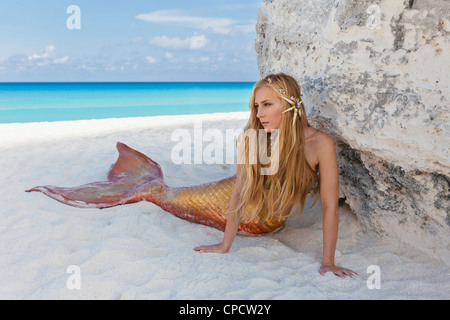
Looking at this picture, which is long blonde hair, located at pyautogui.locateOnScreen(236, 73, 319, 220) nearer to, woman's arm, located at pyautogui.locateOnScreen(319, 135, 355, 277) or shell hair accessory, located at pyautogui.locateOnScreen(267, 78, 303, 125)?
shell hair accessory, located at pyautogui.locateOnScreen(267, 78, 303, 125)

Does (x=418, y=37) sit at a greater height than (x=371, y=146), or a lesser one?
greater

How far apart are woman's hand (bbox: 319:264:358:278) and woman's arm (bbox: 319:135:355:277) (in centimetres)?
2

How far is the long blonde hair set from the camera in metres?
2.44

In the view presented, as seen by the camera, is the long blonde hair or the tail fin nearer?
the long blonde hair

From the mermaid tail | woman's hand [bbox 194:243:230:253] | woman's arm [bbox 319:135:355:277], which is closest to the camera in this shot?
woman's arm [bbox 319:135:355:277]

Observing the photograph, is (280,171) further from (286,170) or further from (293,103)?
(293,103)

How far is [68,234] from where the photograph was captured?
2.72 metres

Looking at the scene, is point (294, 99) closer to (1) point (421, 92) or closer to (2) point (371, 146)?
(2) point (371, 146)

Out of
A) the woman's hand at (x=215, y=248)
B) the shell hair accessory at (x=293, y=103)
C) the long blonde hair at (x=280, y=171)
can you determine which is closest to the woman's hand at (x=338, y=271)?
the long blonde hair at (x=280, y=171)

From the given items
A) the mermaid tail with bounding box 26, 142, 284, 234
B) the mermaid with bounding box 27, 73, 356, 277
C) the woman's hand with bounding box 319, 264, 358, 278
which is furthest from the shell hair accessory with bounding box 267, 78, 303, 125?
the woman's hand with bounding box 319, 264, 358, 278

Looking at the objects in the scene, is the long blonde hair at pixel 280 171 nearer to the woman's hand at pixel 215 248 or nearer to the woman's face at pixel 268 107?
the woman's face at pixel 268 107

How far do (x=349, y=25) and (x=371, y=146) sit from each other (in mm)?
740

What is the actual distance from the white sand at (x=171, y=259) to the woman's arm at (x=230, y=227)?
62 millimetres
